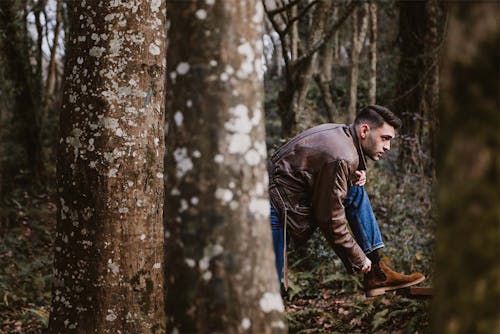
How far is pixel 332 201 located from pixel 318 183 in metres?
0.19

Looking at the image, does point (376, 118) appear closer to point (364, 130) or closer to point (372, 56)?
point (364, 130)

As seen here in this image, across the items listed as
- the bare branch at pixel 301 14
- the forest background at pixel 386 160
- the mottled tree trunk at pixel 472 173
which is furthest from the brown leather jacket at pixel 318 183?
the bare branch at pixel 301 14

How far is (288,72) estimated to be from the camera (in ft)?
36.9

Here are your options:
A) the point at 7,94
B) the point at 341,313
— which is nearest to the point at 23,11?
the point at 7,94

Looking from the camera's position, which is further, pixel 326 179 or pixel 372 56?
pixel 372 56

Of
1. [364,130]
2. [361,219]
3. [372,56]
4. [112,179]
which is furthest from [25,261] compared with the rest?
[372,56]

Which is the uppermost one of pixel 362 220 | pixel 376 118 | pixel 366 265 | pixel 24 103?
pixel 24 103

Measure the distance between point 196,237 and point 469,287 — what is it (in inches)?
52.5

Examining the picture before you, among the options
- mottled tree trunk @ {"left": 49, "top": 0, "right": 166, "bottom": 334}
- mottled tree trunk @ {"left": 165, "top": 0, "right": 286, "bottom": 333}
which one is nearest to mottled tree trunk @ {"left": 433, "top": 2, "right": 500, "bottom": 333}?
mottled tree trunk @ {"left": 165, "top": 0, "right": 286, "bottom": 333}

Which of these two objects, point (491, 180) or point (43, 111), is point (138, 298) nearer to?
point (491, 180)

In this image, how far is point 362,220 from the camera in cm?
558

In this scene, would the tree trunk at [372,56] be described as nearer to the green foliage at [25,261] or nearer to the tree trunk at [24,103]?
the green foliage at [25,261]

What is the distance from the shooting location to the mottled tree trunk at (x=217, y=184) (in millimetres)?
2752

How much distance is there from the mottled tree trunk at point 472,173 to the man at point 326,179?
303 centimetres
